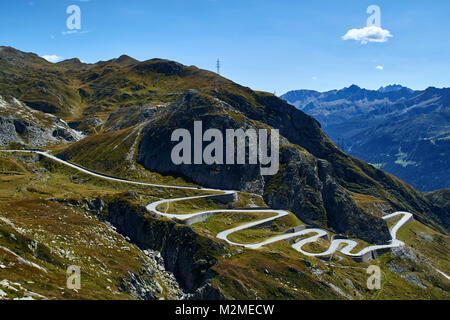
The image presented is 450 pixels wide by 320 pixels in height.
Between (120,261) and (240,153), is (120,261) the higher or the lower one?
the lower one

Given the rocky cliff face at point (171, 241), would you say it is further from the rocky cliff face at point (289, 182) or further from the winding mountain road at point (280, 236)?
the rocky cliff face at point (289, 182)

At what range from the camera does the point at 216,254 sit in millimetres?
95938

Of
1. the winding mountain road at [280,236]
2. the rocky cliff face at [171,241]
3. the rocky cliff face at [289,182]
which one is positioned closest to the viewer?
the rocky cliff face at [171,241]

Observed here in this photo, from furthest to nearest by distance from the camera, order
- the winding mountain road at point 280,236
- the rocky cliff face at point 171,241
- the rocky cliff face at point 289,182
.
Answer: the rocky cliff face at point 289,182
the winding mountain road at point 280,236
the rocky cliff face at point 171,241

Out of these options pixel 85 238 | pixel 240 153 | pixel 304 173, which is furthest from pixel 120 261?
pixel 304 173

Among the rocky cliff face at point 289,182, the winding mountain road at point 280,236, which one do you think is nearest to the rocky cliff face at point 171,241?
the winding mountain road at point 280,236

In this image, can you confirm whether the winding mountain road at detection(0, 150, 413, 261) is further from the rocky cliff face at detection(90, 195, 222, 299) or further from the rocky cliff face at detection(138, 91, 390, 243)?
the rocky cliff face at detection(138, 91, 390, 243)

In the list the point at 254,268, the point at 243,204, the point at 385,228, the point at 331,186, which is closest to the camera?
the point at 254,268

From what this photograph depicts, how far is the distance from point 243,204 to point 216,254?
55.7 meters

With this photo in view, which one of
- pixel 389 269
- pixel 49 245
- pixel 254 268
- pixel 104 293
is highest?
pixel 49 245

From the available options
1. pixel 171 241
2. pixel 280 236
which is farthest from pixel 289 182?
pixel 171 241

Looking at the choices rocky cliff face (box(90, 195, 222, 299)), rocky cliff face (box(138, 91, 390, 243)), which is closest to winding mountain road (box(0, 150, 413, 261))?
rocky cliff face (box(90, 195, 222, 299))

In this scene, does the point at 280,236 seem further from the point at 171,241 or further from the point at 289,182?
the point at 289,182
